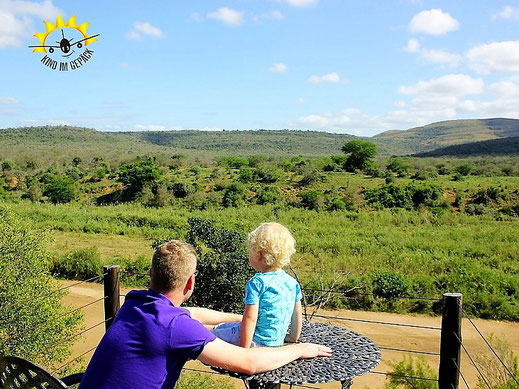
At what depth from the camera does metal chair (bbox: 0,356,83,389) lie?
1743mm

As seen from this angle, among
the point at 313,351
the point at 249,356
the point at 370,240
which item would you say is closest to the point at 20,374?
the point at 249,356

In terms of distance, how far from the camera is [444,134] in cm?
9831

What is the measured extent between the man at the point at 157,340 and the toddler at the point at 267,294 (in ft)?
1.24

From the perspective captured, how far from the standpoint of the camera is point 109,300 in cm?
347

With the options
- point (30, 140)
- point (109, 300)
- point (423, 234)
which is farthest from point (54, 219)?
point (30, 140)

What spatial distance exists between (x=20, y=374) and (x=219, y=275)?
5.57 meters

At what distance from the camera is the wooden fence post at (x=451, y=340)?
2.82 meters

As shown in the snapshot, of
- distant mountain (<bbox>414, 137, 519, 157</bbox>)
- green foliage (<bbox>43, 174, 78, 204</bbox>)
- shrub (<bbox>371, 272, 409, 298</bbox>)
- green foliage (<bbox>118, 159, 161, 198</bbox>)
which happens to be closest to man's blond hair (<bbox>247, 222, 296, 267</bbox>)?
shrub (<bbox>371, 272, 409, 298</bbox>)

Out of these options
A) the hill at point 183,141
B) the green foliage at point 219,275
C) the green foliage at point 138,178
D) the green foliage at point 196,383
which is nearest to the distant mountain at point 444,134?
the hill at point 183,141

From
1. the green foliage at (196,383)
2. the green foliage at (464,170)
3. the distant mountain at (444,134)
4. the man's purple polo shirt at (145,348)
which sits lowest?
the green foliage at (196,383)

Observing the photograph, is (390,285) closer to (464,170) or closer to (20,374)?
(20,374)

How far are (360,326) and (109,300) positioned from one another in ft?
24.7

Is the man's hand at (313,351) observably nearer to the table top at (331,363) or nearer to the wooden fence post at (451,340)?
the table top at (331,363)

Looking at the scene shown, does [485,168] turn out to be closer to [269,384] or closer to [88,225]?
[88,225]
